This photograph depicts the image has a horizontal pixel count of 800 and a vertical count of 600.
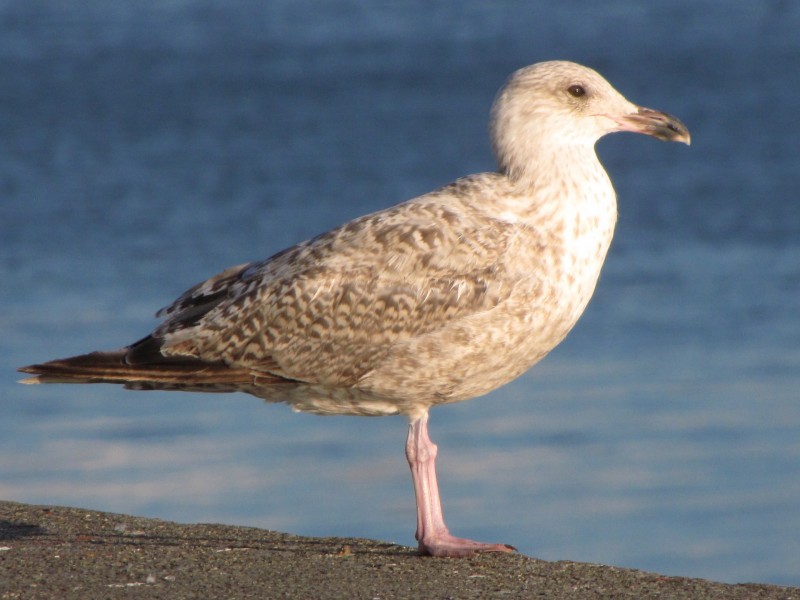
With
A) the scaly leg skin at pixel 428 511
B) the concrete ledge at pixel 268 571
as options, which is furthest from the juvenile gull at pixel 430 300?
the concrete ledge at pixel 268 571

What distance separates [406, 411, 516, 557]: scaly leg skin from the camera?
6.58 meters

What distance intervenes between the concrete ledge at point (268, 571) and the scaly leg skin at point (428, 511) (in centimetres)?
7

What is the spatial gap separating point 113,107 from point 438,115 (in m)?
4.08

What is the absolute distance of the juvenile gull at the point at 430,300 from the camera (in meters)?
6.64

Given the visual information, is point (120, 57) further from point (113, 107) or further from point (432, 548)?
point (432, 548)

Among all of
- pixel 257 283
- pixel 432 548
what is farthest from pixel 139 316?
pixel 432 548

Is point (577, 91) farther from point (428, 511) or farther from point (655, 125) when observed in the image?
point (428, 511)

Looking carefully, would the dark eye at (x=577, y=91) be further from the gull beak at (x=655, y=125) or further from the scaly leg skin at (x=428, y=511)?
the scaly leg skin at (x=428, y=511)

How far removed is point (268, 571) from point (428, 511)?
0.95 meters

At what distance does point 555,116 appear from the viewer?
715cm

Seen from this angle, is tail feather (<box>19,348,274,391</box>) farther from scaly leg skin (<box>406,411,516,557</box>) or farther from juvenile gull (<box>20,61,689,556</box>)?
scaly leg skin (<box>406,411,516,557</box>)

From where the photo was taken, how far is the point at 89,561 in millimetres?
6066

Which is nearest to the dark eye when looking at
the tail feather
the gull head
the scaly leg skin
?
the gull head

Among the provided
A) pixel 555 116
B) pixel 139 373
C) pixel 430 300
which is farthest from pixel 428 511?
pixel 555 116
